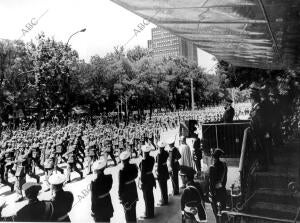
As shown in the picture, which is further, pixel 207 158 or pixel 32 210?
pixel 207 158

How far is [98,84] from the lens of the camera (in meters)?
34.0

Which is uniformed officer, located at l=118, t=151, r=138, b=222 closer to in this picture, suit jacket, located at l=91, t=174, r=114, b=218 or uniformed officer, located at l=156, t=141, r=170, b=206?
suit jacket, located at l=91, t=174, r=114, b=218

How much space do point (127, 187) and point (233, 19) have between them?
12.1 feet

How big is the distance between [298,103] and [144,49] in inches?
2007

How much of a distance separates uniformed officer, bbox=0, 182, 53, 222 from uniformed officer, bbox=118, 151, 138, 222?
194 centimetres

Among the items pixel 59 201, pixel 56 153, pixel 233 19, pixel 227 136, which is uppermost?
pixel 233 19

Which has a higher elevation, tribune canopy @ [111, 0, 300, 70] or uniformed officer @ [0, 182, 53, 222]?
tribune canopy @ [111, 0, 300, 70]

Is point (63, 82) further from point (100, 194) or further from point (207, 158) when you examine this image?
point (100, 194)

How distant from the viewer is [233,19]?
14.8 ft

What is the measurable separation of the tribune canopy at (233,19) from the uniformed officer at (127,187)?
8.95 ft

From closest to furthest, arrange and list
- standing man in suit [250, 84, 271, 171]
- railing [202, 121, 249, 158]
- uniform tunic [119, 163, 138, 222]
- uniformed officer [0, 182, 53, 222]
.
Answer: uniformed officer [0, 182, 53, 222] → uniform tunic [119, 163, 138, 222] → standing man in suit [250, 84, 271, 171] → railing [202, 121, 249, 158]

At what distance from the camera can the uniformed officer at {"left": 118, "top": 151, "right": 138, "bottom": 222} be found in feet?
20.2

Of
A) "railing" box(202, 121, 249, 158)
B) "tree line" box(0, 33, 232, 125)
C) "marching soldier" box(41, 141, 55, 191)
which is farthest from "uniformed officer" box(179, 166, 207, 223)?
"tree line" box(0, 33, 232, 125)

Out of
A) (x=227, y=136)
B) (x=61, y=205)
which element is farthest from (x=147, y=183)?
(x=227, y=136)
